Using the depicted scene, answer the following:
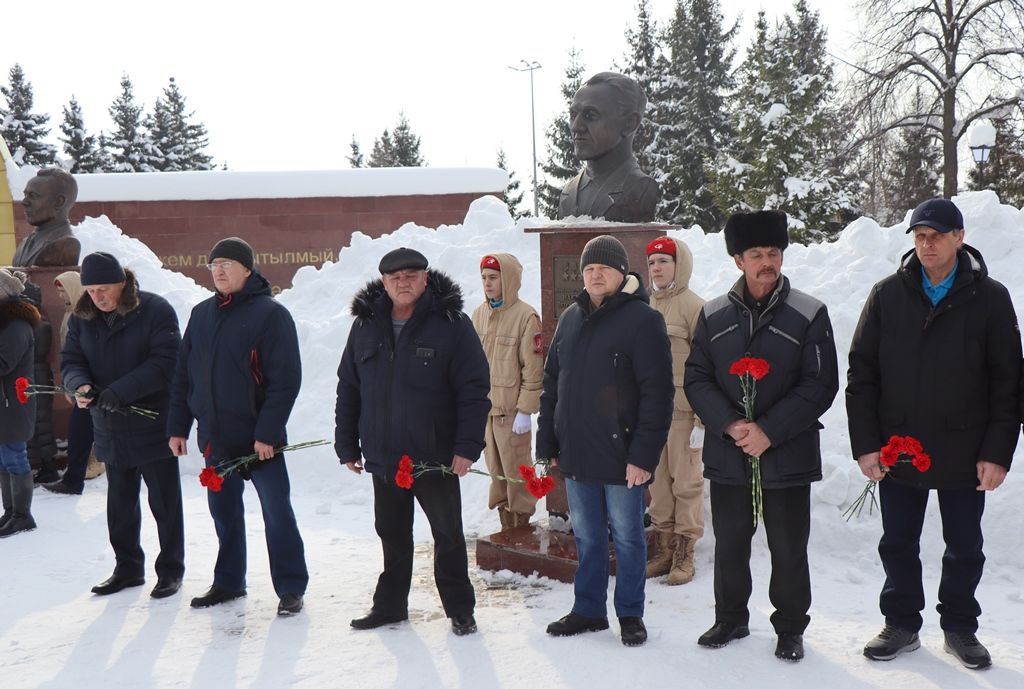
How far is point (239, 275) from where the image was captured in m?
4.99

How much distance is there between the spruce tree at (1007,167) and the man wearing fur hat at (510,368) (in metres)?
20.8

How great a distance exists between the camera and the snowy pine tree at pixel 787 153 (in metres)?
26.8

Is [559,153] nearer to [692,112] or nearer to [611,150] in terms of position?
[692,112]

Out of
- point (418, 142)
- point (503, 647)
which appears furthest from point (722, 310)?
point (418, 142)

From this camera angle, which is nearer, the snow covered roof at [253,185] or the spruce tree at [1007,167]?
the snow covered roof at [253,185]

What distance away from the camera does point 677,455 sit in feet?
18.2

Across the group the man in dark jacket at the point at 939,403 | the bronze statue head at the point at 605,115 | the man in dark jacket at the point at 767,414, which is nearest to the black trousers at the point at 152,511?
the man in dark jacket at the point at 767,414

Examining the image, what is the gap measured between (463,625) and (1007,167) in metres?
26.5

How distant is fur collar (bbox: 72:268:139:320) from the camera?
5.41 m

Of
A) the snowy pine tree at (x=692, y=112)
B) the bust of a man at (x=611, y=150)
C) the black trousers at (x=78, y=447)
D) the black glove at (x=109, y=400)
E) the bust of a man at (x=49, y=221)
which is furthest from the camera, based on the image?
the snowy pine tree at (x=692, y=112)

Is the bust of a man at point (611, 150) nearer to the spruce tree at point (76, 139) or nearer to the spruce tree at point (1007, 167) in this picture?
the spruce tree at point (1007, 167)

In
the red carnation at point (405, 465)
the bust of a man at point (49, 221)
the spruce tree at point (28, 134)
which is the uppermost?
the spruce tree at point (28, 134)

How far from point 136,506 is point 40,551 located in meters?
1.35

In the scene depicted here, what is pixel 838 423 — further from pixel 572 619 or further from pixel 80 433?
pixel 80 433
